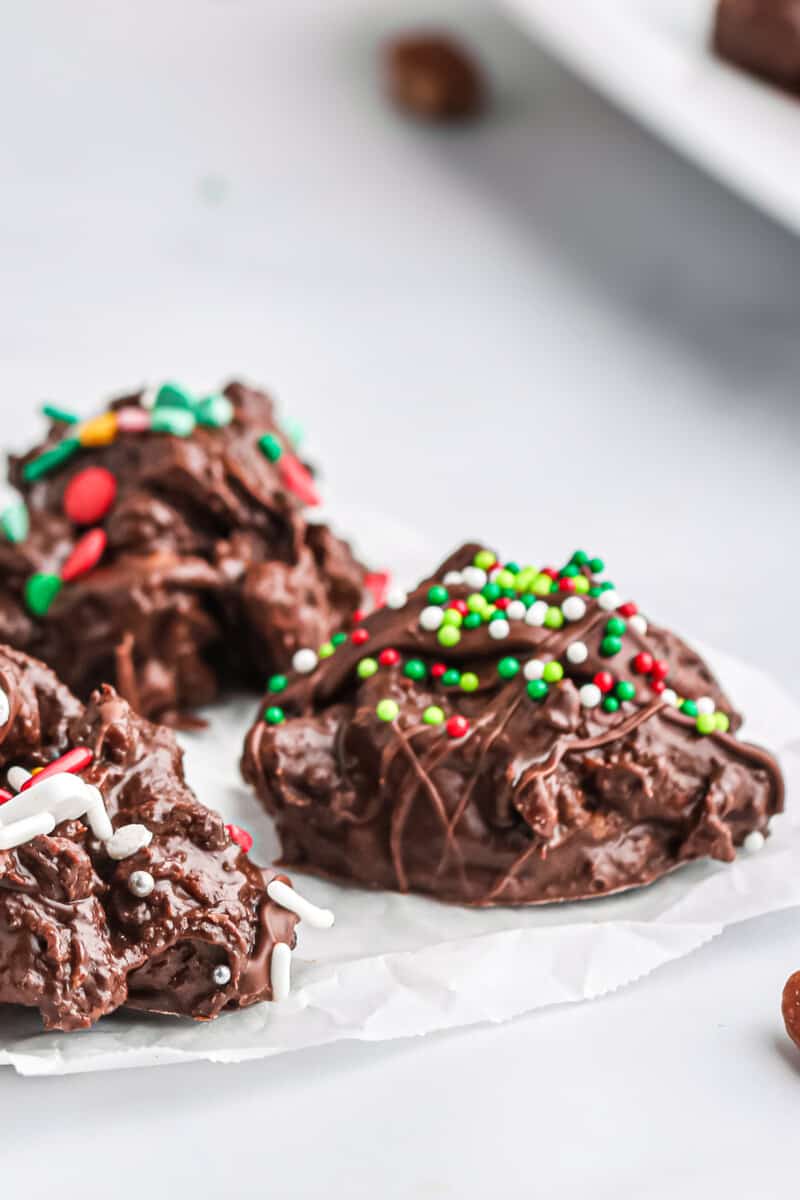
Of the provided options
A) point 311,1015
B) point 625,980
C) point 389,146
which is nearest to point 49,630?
point 311,1015

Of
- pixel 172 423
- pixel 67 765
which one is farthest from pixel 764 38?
pixel 67 765

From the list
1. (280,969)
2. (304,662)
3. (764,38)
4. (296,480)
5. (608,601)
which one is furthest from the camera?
(764,38)

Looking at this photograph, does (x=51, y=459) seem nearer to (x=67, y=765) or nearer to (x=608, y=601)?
(x=67, y=765)

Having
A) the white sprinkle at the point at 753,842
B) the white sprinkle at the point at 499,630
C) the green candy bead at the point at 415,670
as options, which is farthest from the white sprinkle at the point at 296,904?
the white sprinkle at the point at 753,842

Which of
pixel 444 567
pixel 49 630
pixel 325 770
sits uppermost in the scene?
pixel 444 567

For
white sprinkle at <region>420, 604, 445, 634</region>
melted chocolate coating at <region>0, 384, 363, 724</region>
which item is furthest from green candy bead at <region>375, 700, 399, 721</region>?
melted chocolate coating at <region>0, 384, 363, 724</region>

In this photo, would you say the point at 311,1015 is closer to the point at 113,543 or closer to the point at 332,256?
the point at 113,543

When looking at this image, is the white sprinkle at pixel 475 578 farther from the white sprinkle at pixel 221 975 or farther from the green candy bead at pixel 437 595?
the white sprinkle at pixel 221 975
